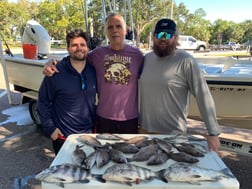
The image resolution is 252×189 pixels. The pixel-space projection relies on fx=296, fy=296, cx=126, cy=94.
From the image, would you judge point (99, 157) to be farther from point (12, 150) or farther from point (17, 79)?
point (17, 79)

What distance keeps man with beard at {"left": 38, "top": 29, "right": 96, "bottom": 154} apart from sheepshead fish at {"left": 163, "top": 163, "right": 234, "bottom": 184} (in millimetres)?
1096

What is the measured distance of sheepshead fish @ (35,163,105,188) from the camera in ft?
5.29

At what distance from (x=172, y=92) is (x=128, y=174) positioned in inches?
36.8

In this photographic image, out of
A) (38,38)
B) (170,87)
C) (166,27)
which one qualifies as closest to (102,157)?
(170,87)

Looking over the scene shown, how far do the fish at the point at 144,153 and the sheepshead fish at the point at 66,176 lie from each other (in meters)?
0.31

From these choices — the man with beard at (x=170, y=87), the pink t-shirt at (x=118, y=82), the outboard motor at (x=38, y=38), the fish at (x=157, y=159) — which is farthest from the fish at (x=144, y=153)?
the outboard motor at (x=38, y=38)

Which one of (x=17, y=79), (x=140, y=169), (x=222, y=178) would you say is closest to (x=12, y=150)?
(x=17, y=79)

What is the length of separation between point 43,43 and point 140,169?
4786 mm

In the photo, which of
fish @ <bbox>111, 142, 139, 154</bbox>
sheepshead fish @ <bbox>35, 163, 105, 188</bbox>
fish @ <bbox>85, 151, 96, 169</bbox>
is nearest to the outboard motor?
fish @ <bbox>111, 142, 139, 154</bbox>

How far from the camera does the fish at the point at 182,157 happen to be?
6.04ft

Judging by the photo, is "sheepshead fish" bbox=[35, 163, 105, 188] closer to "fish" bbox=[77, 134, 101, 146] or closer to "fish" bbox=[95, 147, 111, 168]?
"fish" bbox=[95, 147, 111, 168]

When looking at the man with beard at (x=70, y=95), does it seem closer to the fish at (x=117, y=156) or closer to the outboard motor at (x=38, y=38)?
the fish at (x=117, y=156)

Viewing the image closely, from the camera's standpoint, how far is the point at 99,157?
1845mm

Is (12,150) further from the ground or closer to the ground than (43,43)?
closer to the ground
